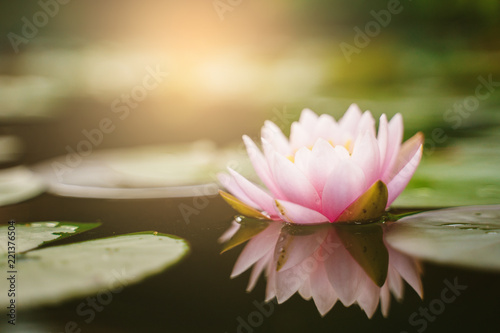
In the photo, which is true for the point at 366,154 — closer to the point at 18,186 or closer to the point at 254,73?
the point at 18,186

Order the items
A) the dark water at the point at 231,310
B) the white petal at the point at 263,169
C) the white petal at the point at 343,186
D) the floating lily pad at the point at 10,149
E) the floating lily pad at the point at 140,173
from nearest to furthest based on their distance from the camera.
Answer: the dark water at the point at 231,310, the white petal at the point at 343,186, the white petal at the point at 263,169, the floating lily pad at the point at 140,173, the floating lily pad at the point at 10,149

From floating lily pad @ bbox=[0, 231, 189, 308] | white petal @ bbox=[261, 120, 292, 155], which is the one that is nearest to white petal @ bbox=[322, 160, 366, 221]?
white petal @ bbox=[261, 120, 292, 155]

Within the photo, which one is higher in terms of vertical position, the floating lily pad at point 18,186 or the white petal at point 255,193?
the floating lily pad at point 18,186

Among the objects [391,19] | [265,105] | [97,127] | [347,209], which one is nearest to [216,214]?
[347,209]

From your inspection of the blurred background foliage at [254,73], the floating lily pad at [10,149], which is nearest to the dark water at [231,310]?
the blurred background foliage at [254,73]

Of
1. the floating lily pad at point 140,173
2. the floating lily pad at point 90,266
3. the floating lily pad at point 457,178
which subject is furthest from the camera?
the floating lily pad at point 140,173

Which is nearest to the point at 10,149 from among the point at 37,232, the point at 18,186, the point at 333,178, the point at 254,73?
the point at 18,186

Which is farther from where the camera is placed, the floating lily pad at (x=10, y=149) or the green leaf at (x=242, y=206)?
the floating lily pad at (x=10, y=149)

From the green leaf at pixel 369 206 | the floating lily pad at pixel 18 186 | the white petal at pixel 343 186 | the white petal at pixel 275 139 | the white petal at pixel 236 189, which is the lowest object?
the green leaf at pixel 369 206

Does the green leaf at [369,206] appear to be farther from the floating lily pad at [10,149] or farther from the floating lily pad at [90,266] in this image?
the floating lily pad at [10,149]
